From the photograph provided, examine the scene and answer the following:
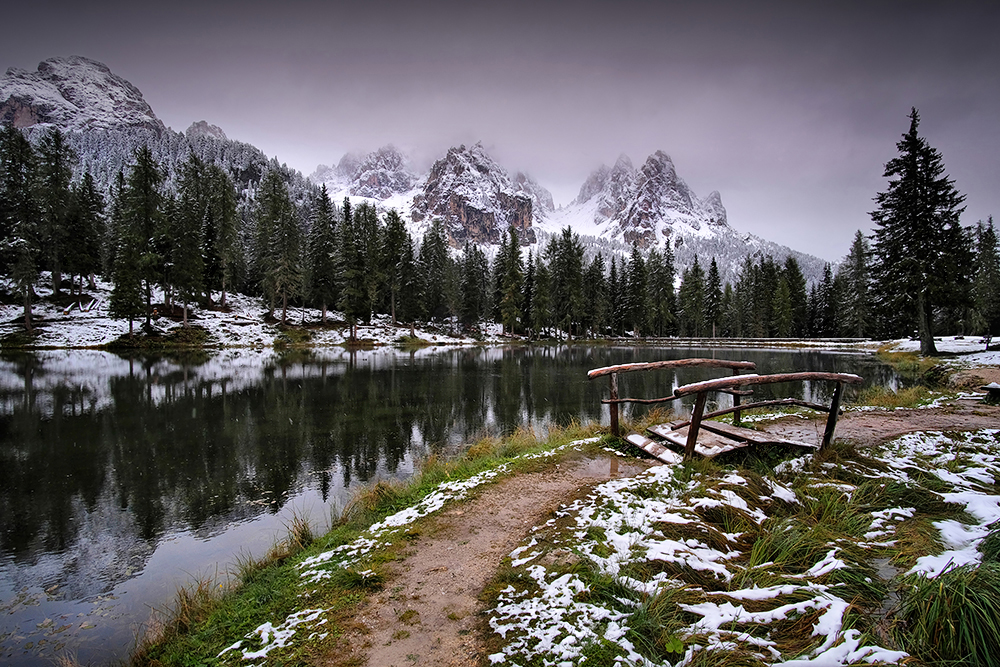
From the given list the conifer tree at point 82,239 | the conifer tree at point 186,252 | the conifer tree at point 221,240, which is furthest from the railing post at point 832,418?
the conifer tree at point 82,239

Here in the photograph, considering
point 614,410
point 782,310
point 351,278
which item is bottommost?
point 614,410

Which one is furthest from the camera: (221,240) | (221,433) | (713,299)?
(713,299)

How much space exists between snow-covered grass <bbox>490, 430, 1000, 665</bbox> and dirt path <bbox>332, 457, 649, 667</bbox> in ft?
1.01

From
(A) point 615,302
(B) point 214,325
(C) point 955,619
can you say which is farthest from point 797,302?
(B) point 214,325

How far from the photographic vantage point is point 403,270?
65.7 metres

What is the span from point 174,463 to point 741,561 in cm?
1238

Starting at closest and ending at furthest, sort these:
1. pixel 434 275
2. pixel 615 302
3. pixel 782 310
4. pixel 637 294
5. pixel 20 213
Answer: pixel 20 213
pixel 782 310
pixel 637 294
pixel 434 275
pixel 615 302

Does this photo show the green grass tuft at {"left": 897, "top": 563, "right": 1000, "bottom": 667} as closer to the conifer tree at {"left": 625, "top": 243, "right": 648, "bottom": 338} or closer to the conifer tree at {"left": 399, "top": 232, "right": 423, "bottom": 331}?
the conifer tree at {"left": 399, "top": 232, "right": 423, "bottom": 331}

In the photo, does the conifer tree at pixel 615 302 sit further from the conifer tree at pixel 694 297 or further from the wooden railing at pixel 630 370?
the wooden railing at pixel 630 370

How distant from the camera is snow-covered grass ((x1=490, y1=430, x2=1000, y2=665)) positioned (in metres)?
2.93

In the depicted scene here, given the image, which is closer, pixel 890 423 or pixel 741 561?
pixel 741 561

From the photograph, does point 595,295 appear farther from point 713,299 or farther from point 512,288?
point 713,299

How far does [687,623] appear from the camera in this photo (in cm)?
317

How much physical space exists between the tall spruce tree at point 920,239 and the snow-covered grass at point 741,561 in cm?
3052
